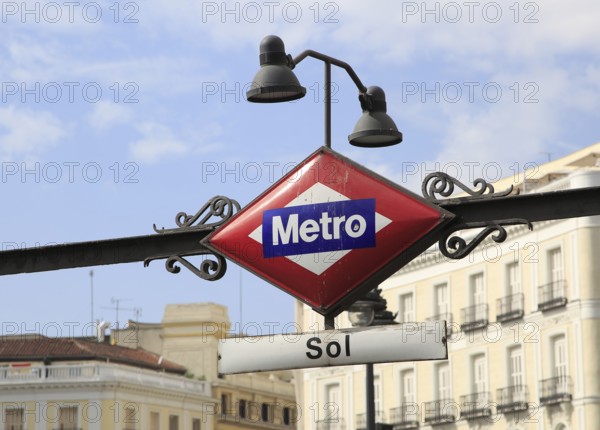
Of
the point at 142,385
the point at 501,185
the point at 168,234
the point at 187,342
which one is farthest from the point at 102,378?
the point at 168,234

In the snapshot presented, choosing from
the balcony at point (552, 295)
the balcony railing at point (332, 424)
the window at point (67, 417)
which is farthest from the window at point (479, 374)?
the window at point (67, 417)

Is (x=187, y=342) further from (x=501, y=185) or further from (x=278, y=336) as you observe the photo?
(x=278, y=336)

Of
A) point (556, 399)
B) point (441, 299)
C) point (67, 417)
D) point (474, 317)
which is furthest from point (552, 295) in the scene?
point (67, 417)

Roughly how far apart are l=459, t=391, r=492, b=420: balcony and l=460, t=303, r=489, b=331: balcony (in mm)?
2210

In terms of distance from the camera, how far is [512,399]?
5428 cm

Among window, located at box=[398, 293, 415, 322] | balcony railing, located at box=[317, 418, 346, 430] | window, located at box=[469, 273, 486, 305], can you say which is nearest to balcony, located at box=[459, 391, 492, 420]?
window, located at box=[469, 273, 486, 305]

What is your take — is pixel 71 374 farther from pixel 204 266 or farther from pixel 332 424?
pixel 204 266

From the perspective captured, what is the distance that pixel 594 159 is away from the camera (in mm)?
56281

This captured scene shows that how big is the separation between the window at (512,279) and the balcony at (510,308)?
A: 0.88ft

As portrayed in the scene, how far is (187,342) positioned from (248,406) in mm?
4481

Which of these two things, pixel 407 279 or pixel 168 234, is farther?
pixel 407 279

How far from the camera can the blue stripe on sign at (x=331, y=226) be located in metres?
7.95

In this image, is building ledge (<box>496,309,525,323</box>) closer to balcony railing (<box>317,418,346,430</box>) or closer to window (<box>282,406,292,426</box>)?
balcony railing (<box>317,418,346,430</box>)

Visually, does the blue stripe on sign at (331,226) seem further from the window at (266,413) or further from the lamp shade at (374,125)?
the window at (266,413)
